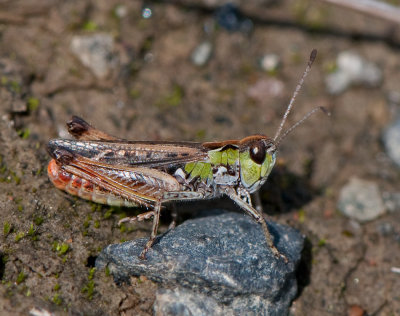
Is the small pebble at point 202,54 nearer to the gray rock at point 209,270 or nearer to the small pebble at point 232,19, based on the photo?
the small pebble at point 232,19

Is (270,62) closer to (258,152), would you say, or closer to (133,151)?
(258,152)

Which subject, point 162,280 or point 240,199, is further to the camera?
point 240,199

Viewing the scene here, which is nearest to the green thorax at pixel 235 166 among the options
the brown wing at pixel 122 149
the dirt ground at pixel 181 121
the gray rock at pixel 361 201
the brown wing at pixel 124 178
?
the brown wing at pixel 122 149

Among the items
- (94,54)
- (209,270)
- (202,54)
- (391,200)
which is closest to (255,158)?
(209,270)

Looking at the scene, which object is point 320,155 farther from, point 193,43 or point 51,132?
point 51,132

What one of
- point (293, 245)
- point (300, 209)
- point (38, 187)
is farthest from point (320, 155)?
point (38, 187)

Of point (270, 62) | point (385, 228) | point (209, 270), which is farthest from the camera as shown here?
point (270, 62)
